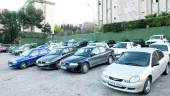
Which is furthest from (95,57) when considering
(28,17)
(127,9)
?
(28,17)

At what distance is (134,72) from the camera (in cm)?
757

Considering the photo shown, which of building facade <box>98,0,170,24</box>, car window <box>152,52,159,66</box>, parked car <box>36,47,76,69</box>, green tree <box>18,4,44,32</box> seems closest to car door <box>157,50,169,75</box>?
car window <box>152,52,159,66</box>

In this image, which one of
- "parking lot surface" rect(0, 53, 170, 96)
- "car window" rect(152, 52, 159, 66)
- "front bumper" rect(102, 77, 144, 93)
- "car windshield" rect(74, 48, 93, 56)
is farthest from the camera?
"car windshield" rect(74, 48, 93, 56)

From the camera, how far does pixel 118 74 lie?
759cm

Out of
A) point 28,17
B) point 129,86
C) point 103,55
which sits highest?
point 28,17

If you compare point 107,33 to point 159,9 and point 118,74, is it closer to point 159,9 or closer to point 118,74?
point 159,9

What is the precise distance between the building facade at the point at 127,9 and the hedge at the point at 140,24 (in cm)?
818

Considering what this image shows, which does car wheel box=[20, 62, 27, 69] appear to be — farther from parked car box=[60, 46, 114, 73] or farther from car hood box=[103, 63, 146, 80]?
car hood box=[103, 63, 146, 80]

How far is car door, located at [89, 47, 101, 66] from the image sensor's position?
488 inches

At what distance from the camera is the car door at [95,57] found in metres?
12.4

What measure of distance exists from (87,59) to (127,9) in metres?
37.3

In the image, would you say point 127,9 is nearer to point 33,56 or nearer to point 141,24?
point 141,24

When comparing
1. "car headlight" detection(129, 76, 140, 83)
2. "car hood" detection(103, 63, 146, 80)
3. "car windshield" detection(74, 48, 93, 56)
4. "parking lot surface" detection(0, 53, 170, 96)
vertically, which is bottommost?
"parking lot surface" detection(0, 53, 170, 96)

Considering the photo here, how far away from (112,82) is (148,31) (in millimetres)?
24692
